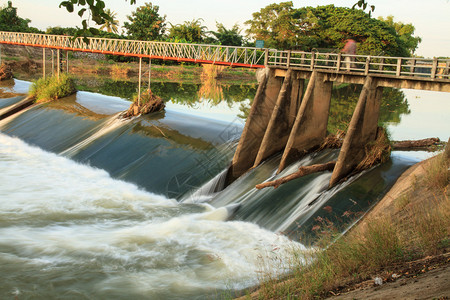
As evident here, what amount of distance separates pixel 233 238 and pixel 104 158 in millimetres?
9952

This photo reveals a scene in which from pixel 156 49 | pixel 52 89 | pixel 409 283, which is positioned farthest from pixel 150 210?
pixel 52 89

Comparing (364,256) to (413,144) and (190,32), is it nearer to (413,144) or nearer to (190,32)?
(413,144)

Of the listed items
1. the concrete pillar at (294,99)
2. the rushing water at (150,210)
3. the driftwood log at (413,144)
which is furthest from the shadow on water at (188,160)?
the concrete pillar at (294,99)

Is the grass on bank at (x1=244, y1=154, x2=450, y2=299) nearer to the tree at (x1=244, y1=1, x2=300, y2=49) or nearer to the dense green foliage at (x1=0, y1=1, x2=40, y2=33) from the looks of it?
the tree at (x1=244, y1=1, x2=300, y2=49)

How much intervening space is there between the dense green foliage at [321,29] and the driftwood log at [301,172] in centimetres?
4738

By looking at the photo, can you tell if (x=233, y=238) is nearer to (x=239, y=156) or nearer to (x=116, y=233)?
(x=116, y=233)

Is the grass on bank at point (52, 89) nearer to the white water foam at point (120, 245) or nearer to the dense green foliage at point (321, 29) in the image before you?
the white water foam at point (120, 245)

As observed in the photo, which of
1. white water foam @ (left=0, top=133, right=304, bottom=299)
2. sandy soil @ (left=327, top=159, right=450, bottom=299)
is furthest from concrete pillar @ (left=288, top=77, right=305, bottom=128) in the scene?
sandy soil @ (left=327, top=159, right=450, bottom=299)

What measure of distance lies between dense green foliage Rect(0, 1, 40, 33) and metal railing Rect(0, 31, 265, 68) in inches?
1088

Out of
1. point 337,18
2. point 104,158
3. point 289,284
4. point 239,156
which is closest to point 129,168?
point 104,158

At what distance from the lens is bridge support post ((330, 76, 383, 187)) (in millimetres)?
15016

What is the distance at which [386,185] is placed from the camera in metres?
14.4

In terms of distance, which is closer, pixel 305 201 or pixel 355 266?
pixel 355 266

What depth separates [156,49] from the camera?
1085 inches
